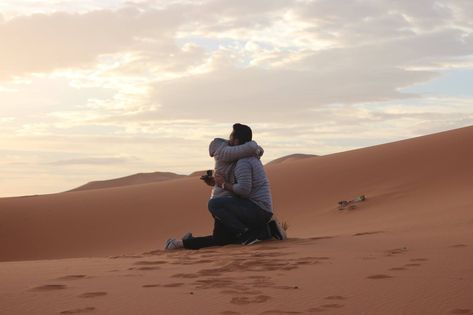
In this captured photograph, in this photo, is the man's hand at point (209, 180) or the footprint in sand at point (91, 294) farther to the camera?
the man's hand at point (209, 180)

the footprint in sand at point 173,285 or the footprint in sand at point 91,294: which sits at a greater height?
the footprint in sand at point 91,294

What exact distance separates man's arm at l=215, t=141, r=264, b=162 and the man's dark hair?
111mm

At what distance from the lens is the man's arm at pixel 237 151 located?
7258 millimetres

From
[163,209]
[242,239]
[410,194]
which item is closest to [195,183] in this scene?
[163,209]

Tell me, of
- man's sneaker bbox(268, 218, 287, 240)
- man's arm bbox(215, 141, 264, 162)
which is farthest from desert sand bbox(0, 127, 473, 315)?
man's arm bbox(215, 141, 264, 162)

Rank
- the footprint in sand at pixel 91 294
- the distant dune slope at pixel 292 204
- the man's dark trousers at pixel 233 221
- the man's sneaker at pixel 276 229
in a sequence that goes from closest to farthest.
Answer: the footprint in sand at pixel 91 294, the man's dark trousers at pixel 233 221, the man's sneaker at pixel 276 229, the distant dune slope at pixel 292 204

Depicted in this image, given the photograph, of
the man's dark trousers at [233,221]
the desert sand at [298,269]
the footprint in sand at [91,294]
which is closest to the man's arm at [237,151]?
the man's dark trousers at [233,221]

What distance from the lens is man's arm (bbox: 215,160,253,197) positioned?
722 centimetres

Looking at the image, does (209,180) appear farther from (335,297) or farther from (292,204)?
(292,204)

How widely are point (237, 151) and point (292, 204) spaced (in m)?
10.3

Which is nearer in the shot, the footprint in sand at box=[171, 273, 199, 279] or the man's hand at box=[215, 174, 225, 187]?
the footprint in sand at box=[171, 273, 199, 279]

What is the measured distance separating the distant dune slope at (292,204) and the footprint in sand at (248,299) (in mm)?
7776

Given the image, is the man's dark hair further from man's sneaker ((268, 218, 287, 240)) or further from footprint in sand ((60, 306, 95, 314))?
footprint in sand ((60, 306, 95, 314))

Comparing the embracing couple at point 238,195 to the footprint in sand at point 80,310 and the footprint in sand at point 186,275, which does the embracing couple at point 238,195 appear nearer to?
the footprint in sand at point 186,275
